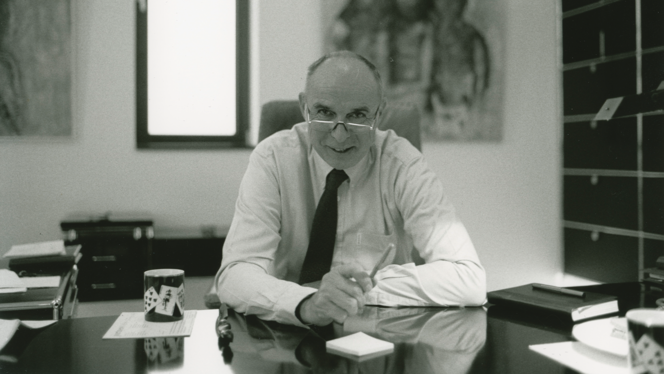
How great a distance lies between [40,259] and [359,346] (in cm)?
130

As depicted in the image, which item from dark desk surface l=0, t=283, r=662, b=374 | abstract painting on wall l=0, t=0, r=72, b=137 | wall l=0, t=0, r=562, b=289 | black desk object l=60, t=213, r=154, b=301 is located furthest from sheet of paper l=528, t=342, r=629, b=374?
abstract painting on wall l=0, t=0, r=72, b=137

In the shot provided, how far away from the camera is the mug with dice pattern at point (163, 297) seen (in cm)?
108

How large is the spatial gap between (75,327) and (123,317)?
0.31 feet

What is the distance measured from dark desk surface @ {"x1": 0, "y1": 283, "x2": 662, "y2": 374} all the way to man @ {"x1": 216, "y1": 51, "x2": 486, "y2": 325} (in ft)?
0.65

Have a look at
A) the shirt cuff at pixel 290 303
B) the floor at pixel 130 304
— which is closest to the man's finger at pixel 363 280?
the shirt cuff at pixel 290 303

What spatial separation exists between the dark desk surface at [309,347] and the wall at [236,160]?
7.44 ft

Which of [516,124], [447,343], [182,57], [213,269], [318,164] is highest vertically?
[182,57]

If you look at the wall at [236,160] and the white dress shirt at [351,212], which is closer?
the white dress shirt at [351,212]

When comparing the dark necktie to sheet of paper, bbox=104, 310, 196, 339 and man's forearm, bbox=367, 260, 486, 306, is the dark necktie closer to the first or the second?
man's forearm, bbox=367, 260, 486, 306

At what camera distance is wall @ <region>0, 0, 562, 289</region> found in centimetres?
315

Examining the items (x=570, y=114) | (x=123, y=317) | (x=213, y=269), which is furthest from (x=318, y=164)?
(x=570, y=114)

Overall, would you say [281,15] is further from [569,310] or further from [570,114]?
[569,310]

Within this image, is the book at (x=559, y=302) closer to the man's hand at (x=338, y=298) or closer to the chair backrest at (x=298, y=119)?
the man's hand at (x=338, y=298)

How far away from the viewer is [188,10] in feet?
11.0
